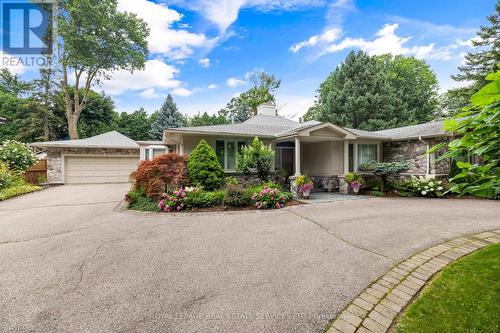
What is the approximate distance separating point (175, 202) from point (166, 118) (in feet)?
62.2

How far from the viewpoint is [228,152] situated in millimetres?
10961

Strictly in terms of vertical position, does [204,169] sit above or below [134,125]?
below

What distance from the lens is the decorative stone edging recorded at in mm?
2230

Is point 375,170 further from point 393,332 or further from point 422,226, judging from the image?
point 393,332

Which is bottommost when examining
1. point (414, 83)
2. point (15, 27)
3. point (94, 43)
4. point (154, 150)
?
point (154, 150)

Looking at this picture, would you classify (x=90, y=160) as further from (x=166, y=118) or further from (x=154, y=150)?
(x=166, y=118)

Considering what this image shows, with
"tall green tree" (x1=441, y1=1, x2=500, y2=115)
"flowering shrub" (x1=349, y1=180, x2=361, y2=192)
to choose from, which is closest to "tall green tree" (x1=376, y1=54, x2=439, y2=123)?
"tall green tree" (x1=441, y1=1, x2=500, y2=115)

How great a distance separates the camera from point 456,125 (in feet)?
5.39

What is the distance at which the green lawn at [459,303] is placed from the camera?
210cm

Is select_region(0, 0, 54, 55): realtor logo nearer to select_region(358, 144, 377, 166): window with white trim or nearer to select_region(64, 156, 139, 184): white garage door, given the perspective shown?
select_region(64, 156, 139, 184): white garage door

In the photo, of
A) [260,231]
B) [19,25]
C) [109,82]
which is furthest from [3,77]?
[260,231]

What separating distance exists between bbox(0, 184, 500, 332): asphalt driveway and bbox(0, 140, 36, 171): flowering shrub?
9.35 metres

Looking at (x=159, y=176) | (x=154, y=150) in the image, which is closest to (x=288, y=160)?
(x=159, y=176)

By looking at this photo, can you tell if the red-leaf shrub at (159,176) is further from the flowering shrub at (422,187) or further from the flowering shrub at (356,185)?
the flowering shrub at (422,187)
